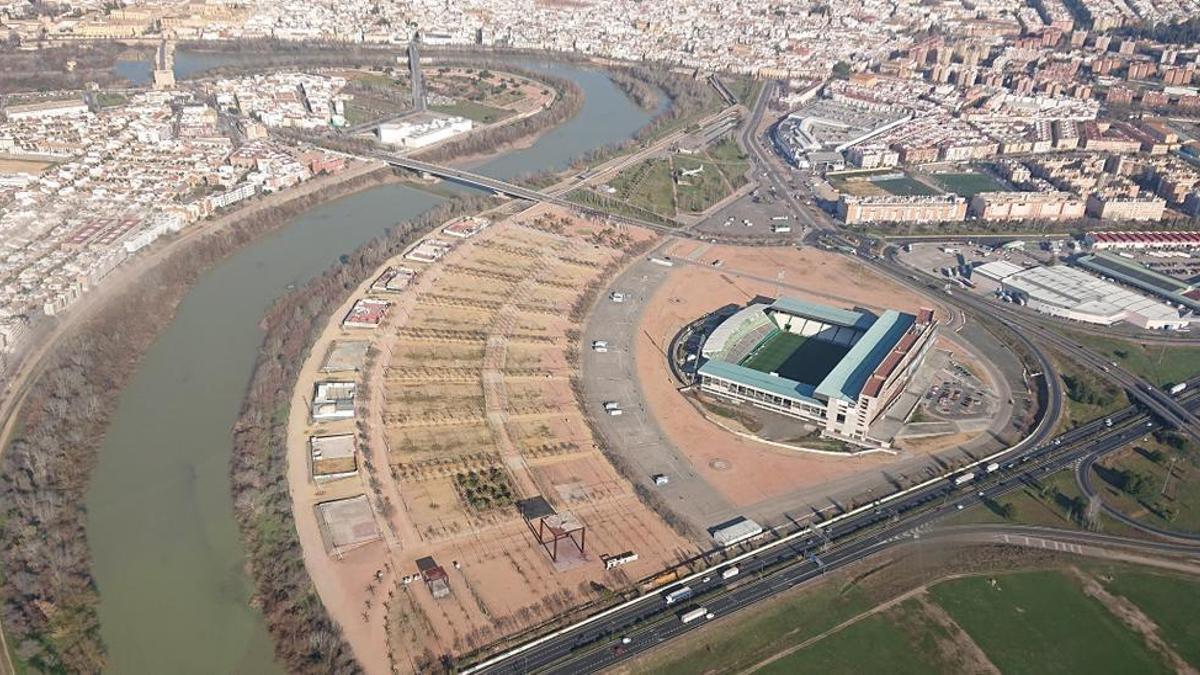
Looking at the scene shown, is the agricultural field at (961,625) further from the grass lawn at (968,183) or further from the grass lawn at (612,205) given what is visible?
the grass lawn at (968,183)

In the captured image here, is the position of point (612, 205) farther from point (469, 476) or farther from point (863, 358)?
point (469, 476)

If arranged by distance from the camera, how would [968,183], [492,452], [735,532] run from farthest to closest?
[968,183] → [492,452] → [735,532]

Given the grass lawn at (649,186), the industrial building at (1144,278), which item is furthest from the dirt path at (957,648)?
the grass lawn at (649,186)

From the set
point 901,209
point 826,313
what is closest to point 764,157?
point 901,209

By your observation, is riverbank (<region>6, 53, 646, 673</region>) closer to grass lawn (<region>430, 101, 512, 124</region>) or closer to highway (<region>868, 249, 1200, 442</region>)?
grass lawn (<region>430, 101, 512, 124</region>)

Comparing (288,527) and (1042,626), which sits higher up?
(288,527)

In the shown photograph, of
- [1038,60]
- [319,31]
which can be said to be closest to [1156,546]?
[1038,60]
